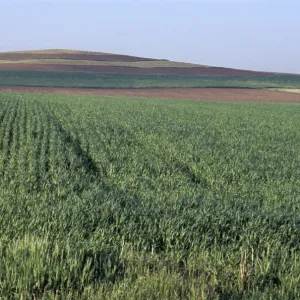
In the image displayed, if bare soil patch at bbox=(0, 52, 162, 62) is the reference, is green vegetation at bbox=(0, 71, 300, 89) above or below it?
below

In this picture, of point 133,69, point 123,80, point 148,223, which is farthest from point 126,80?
point 148,223

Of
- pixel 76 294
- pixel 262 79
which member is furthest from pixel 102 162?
pixel 262 79

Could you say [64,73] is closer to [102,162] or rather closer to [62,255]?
[102,162]

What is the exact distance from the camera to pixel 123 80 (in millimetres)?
88312

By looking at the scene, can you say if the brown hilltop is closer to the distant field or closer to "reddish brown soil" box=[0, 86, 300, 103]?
the distant field

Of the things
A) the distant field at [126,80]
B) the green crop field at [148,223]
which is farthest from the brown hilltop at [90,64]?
the green crop field at [148,223]

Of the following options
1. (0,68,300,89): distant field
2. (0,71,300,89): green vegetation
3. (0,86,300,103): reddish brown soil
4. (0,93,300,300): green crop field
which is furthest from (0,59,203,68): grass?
(0,93,300,300): green crop field

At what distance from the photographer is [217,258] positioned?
720 cm

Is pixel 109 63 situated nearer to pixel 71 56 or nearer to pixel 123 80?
pixel 71 56

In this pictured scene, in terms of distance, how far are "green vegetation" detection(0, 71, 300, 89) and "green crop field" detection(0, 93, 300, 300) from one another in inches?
2433

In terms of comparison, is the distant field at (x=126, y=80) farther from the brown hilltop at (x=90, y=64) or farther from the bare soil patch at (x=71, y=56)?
the bare soil patch at (x=71, y=56)

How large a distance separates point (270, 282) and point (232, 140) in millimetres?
15006

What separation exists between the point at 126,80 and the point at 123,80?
448mm

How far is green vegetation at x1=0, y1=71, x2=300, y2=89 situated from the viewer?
79.4 m
